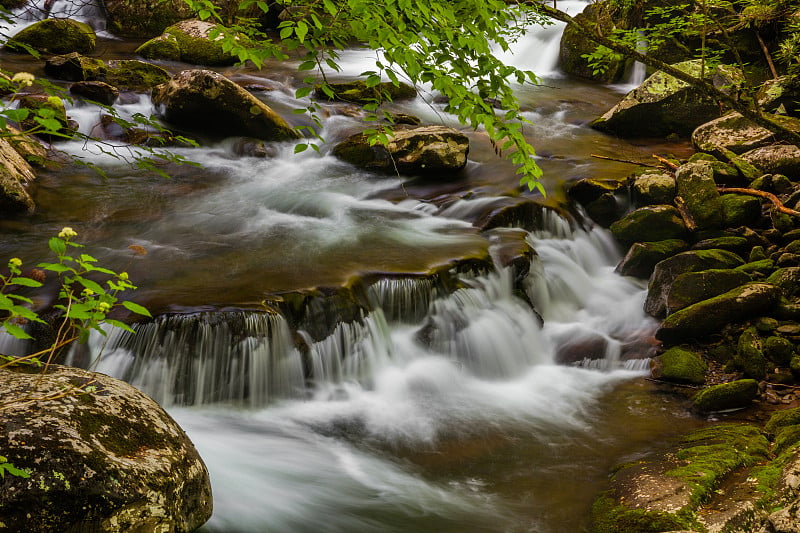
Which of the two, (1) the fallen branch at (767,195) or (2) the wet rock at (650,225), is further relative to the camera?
(2) the wet rock at (650,225)

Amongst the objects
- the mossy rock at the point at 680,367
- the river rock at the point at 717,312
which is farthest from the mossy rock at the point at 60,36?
the mossy rock at the point at 680,367

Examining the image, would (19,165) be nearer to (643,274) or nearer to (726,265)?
(643,274)

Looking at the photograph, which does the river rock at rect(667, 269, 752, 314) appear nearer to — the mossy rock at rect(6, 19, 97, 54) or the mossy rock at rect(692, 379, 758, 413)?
the mossy rock at rect(692, 379, 758, 413)

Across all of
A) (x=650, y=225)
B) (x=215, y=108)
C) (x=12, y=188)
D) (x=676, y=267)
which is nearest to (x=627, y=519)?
(x=676, y=267)

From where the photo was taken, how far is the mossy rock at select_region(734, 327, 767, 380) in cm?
562

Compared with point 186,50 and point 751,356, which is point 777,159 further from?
point 186,50

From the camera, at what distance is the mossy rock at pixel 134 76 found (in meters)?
11.7

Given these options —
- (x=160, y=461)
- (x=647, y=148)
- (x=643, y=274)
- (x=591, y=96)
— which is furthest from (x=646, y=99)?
(x=160, y=461)

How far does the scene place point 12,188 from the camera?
7238 millimetres

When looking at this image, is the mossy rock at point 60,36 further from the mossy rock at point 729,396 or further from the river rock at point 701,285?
the mossy rock at point 729,396

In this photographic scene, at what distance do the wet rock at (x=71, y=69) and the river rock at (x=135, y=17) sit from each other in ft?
20.9

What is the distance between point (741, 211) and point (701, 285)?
72.9 inches

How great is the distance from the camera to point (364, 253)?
711 cm

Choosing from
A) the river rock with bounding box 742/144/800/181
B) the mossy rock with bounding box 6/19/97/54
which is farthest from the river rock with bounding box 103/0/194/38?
the river rock with bounding box 742/144/800/181
